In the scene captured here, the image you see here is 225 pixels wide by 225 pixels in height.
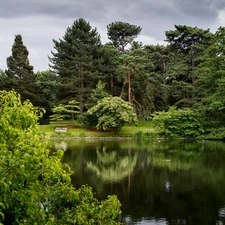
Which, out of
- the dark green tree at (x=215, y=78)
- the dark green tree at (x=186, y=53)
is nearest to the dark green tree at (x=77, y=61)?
the dark green tree at (x=186, y=53)

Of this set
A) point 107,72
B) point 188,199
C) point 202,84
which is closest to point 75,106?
point 107,72

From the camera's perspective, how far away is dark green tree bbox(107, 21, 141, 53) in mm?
50284

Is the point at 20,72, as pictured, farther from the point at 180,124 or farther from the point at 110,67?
the point at 180,124

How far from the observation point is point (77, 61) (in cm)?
4238

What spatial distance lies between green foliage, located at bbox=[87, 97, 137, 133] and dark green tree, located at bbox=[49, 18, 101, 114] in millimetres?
5487

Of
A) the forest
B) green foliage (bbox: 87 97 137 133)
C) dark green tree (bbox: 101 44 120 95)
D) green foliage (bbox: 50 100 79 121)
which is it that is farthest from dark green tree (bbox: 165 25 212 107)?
green foliage (bbox: 50 100 79 121)

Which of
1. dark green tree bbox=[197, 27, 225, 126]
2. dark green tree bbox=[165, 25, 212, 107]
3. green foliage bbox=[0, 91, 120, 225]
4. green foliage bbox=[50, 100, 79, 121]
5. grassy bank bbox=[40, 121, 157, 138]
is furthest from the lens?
dark green tree bbox=[165, 25, 212, 107]

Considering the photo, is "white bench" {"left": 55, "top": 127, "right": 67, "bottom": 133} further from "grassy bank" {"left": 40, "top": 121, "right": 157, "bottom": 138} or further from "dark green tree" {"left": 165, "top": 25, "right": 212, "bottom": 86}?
"dark green tree" {"left": 165, "top": 25, "right": 212, "bottom": 86}

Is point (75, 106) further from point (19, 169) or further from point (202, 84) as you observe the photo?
point (19, 169)

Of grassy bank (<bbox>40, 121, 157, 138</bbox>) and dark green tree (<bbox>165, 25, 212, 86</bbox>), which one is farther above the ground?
dark green tree (<bbox>165, 25, 212, 86</bbox>)

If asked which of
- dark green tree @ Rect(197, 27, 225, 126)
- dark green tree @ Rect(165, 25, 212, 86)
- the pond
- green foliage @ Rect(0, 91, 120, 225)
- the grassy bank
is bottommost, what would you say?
the pond

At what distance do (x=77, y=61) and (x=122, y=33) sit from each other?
1209 cm

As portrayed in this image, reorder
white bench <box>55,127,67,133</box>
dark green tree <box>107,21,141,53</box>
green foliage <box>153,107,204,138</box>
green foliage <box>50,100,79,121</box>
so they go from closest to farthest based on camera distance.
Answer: green foliage <box>153,107,204,138</box>, white bench <box>55,127,67,133</box>, green foliage <box>50,100,79,121</box>, dark green tree <box>107,21,141,53</box>

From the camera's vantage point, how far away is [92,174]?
1585 centimetres
